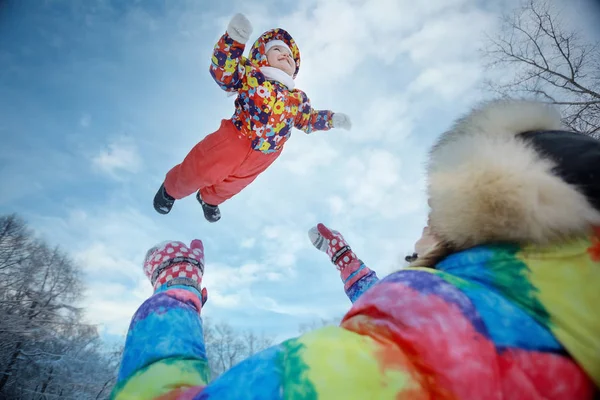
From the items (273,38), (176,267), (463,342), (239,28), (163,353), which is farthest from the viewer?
(273,38)

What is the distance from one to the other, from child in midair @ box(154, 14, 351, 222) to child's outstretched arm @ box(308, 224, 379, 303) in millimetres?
740

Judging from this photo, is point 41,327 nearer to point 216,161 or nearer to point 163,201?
point 163,201

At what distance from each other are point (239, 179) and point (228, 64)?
90 centimetres

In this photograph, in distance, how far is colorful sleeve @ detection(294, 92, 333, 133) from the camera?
99.6 inches


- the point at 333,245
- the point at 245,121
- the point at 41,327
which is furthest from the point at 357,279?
the point at 41,327

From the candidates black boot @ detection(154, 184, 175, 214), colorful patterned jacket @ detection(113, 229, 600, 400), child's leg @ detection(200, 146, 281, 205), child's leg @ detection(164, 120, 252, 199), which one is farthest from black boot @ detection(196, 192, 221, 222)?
colorful patterned jacket @ detection(113, 229, 600, 400)

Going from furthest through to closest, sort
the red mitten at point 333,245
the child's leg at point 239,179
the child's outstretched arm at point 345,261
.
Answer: the child's leg at point 239,179
the red mitten at point 333,245
the child's outstretched arm at point 345,261

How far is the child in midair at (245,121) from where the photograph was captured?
2.04 m

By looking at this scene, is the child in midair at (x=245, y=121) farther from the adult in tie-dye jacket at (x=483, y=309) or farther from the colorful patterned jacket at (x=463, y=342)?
the colorful patterned jacket at (x=463, y=342)

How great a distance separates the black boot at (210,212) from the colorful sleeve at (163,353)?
6.71ft

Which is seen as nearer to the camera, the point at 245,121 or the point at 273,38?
the point at 245,121

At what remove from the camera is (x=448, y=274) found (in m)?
0.50

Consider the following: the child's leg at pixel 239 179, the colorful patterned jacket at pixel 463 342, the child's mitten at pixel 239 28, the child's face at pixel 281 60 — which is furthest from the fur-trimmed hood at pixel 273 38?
the colorful patterned jacket at pixel 463 342

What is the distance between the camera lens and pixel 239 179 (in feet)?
8.31
